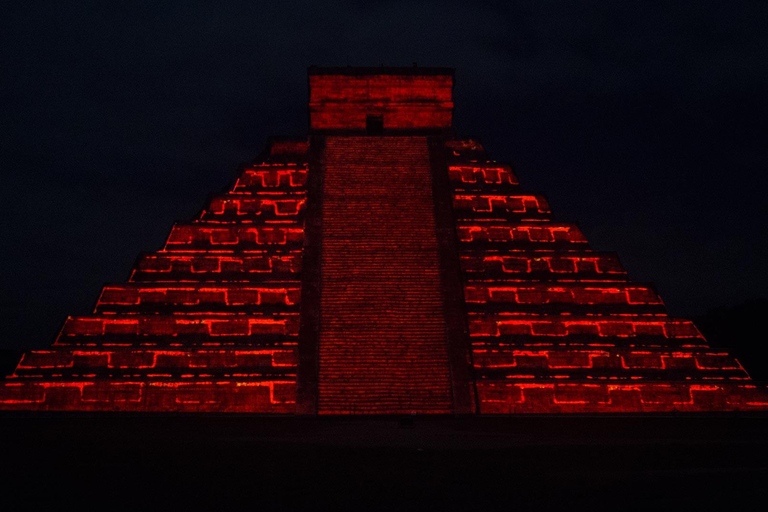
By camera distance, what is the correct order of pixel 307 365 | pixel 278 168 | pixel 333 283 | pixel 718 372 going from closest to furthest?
pixel 307 365 < pixel 718 372 < pixel 333 283 < pixel 278 168

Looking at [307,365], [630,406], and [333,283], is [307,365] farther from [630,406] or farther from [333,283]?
[630,406]

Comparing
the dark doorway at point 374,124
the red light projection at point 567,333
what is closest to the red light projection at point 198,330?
the red light projection at point 567,333

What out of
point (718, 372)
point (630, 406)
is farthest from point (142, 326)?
point (718, 372)

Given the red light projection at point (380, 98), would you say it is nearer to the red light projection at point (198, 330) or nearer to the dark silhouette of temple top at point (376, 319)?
the dark silhouette of temple top at point (376, 319)

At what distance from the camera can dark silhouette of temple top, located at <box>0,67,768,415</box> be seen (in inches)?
553

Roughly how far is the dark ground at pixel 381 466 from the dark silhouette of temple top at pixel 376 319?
2376mm

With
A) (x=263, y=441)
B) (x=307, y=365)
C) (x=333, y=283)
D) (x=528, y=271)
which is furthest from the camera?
(x=528, y=271)

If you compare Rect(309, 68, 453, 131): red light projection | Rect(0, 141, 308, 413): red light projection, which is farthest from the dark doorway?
Rect(0, 141, 308, 413): red light projection

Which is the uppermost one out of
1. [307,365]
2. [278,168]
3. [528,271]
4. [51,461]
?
[278,168]

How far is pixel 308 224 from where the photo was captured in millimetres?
17531

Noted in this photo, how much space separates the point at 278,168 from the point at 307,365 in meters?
7.60

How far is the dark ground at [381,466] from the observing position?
5.36 metres

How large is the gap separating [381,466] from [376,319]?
8.09 metres

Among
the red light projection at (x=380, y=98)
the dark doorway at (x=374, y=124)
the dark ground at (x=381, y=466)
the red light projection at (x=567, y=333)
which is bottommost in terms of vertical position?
the dark ground at (x=381, y=466)
